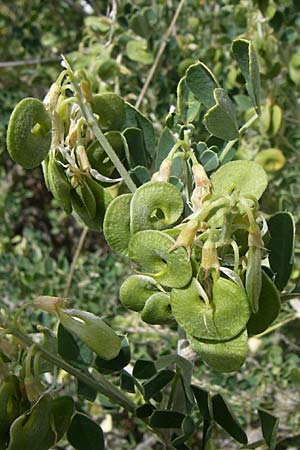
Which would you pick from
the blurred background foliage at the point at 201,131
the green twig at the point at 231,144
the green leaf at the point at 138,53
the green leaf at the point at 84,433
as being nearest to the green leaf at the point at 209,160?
the green twig at the point at 231,144

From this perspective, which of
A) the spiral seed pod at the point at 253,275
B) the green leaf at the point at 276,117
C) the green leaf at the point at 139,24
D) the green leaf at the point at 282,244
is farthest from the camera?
the green leaf at the point at 139,24

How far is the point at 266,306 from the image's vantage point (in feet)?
1.76

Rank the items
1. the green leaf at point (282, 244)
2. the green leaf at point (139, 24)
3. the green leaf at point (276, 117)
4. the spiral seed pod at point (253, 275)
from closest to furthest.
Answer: the spiral seed pod at point (253, 275)
the green leaf at point (282, 244)
the green leaf at point (276, 117)
the green leaf at point (139, 24)

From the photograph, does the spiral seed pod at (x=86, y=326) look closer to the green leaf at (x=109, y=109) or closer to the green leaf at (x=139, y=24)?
the green leaf at (x=109, y=109)

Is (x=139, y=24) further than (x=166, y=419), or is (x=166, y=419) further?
(x=139, y=24)

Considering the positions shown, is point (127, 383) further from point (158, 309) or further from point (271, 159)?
point (271, 159)

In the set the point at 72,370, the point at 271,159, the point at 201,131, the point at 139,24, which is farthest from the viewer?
the point at 139,24

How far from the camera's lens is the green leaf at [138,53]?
128 centimetres

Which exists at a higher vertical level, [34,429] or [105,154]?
[105,154]

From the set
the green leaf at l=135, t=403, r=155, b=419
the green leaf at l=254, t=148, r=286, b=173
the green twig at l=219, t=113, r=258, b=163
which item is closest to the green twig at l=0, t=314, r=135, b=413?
the green leaf at l=135, t=403, r=155, b=419

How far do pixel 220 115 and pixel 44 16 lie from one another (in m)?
1.51

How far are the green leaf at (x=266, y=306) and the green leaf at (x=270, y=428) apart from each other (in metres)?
0.11

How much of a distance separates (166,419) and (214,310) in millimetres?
166

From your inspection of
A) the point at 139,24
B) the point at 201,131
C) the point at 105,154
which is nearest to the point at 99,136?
the point at 105,154
